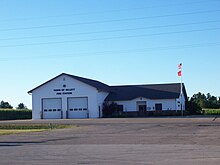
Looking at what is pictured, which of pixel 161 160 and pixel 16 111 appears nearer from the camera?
pixel 161 160

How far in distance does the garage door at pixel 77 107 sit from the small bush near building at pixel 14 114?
605 inches

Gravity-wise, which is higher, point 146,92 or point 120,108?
point 146,92

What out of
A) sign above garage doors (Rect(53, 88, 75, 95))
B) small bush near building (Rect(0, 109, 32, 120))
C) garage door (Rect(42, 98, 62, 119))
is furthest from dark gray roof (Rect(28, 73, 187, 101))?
small bush near building (Rect(0, 109, 32, 120))

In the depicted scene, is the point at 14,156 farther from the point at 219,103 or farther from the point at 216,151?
the point at 219,103

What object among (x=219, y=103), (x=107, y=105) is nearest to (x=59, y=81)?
(x=107, y=105)

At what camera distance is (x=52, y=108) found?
66.9 meters

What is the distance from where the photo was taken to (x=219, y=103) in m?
93.9

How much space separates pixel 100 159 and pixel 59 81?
180ft

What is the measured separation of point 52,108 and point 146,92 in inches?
602

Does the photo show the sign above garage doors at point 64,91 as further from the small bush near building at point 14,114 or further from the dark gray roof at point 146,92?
the small bush near building at point 14,114

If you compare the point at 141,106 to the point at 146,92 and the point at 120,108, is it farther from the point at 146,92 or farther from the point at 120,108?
the point at 120,108

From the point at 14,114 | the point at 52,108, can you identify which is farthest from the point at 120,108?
the point at 14,114

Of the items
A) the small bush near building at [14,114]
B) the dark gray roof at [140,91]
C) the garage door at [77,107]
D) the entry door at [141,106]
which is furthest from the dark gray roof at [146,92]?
the small bush near building at [14,114]

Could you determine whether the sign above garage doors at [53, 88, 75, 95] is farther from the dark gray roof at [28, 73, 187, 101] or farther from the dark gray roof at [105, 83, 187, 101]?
the dark gray roof at [105, 83, 187, 101]
